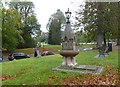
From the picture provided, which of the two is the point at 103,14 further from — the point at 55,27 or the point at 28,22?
the point at 28,22

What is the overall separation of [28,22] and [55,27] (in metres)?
6.23

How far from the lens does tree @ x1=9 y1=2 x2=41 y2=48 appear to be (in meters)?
46.5

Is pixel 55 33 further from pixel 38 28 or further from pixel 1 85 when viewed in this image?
pixel 1 85

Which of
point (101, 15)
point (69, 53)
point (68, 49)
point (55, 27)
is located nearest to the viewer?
point (69, 53)

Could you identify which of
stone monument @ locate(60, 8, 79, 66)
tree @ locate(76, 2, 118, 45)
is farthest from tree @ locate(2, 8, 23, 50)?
stone monument @ locate(60, 8, 79, 66)

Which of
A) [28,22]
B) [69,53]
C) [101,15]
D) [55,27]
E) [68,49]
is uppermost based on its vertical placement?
[28,22]

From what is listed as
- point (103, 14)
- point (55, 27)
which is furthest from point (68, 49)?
point (55, 27)

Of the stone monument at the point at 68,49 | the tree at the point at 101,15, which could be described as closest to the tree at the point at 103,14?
the tree at the point at 101,15

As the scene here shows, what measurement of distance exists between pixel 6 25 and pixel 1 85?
29824mm

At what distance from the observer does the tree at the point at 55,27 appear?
48675 mm

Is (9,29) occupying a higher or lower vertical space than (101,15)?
higher

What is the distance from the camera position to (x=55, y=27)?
1914 inches

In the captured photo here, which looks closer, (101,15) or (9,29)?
(101,15)

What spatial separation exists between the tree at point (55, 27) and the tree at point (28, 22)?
10.2ft
